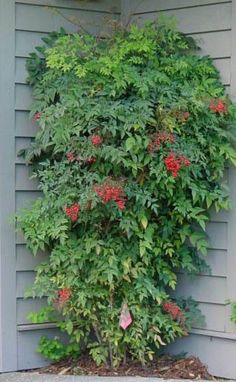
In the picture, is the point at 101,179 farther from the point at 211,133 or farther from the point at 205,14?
the point at 205,14

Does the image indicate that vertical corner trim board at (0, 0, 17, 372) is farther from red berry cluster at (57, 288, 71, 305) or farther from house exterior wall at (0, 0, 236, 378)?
red berry cluster at (57, 288, 71, 305)

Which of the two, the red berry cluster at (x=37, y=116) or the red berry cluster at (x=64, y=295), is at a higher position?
the red berry cluster at (x=37, y=116)

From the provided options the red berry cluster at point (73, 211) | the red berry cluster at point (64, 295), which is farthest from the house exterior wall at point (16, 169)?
the red berry cluster at point (73, 211)

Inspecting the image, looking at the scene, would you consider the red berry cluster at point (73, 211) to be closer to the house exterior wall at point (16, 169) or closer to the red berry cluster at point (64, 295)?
the red berry cluster at point (64, 295)

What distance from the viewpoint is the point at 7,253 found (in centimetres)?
430

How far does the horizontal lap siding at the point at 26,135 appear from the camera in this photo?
4312 millimetres

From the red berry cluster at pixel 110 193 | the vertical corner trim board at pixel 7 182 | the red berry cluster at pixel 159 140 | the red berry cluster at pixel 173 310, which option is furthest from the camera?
the vertical corner trim board at pixel 7 182

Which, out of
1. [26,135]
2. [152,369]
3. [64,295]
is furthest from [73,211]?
[152,369]

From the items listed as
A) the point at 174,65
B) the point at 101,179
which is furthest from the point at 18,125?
the point at 174,65

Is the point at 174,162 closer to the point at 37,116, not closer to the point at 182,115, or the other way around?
the point at 182,115

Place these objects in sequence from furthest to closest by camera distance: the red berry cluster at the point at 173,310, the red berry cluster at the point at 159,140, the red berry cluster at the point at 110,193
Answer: the red berry cluster at the point at 173,310 → the red berry cluster at the point at 159,140 → the red berry cluster at the point at 110,193

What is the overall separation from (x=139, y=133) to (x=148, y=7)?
1.07 meters

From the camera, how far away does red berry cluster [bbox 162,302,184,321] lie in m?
4.11

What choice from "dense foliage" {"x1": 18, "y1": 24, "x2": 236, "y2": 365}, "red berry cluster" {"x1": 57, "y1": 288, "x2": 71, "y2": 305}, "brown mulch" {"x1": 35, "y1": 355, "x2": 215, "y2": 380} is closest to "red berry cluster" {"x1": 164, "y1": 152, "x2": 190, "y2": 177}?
"dense foliage" {"x1": 18, "y1": 24, "x2": 236, "y2": 365}
